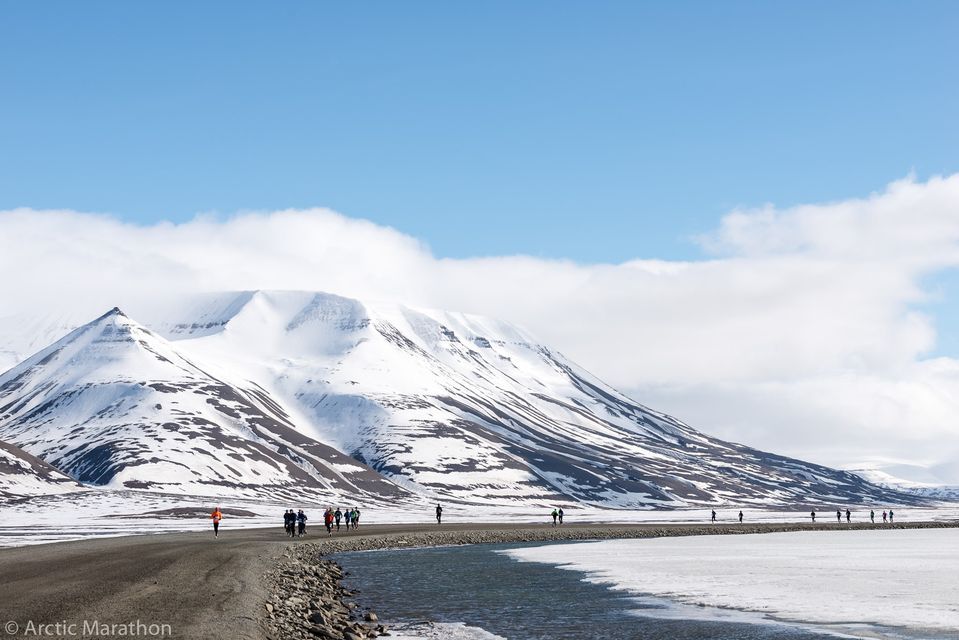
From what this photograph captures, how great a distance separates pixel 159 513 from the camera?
183250mm

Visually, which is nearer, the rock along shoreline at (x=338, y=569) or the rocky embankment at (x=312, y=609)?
the rocky embankment at (x=312, y=609)

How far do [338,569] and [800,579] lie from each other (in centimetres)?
2804

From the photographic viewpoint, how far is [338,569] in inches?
2324

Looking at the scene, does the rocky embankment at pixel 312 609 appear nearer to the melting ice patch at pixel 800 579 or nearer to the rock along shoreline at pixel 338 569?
the rock along shoreline at pixel 338 569

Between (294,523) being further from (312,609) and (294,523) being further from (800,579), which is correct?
(312,609)

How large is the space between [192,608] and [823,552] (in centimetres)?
5621

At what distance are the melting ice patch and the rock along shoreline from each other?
503 inches

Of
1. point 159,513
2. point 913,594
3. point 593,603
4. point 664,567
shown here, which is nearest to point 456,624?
point 593,603

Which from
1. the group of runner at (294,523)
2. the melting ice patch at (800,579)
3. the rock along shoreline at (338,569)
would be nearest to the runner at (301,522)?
the group of runner at (294,523)

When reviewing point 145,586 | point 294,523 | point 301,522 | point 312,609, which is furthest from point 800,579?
point 294,523

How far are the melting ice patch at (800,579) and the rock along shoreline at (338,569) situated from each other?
1277 cm

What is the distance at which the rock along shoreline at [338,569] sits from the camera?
31.5 m

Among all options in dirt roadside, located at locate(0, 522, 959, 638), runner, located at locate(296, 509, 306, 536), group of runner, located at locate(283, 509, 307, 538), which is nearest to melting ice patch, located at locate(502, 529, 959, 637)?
dirt roadside, located at locate(0, 522, 959, 638)

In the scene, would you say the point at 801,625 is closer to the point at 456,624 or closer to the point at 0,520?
the point at 456,624
